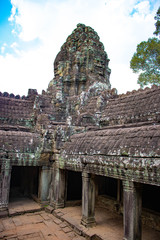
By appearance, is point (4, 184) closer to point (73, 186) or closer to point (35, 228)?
point (35, 228)

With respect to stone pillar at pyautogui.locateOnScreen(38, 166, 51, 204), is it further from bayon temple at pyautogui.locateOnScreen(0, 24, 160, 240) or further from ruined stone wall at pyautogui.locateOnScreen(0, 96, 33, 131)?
ruined stone wall at pyautogui.locateOnScreen(0, 96, 33, 131)

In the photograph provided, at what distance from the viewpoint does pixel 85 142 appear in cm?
757

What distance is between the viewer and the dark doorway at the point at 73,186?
33.4 ft

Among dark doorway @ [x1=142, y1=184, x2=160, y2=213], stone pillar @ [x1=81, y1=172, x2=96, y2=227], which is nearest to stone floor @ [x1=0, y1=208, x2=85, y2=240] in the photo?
stone pillar @ [x1=81, y1=172, x2=96, y2=227]

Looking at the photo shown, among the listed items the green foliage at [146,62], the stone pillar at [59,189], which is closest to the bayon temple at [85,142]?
the stone pillar at [59,189]

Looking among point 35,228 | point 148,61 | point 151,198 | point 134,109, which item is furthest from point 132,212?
point 148,61

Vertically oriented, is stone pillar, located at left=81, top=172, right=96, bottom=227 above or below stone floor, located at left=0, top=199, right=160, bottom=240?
above

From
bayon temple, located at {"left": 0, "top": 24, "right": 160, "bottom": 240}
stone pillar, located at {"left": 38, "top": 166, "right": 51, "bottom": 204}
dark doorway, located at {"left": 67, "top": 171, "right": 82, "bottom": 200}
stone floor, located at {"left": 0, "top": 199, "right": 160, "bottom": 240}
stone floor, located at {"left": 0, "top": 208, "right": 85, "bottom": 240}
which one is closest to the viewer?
bayon temple, located at {"left": 0, "top": 24, "right": 160, "bottom": 240}

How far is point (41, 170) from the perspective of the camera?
9.90 metres

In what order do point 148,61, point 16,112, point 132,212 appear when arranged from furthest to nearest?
point 148,61
point 16,112
point 132,212

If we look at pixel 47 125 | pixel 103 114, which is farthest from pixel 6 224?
pixel 103 114

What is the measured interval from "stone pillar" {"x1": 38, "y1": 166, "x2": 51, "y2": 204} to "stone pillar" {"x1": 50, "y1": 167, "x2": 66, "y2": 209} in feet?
1.61

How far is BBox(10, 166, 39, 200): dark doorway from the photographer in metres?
11.5

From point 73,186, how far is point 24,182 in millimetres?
3857
